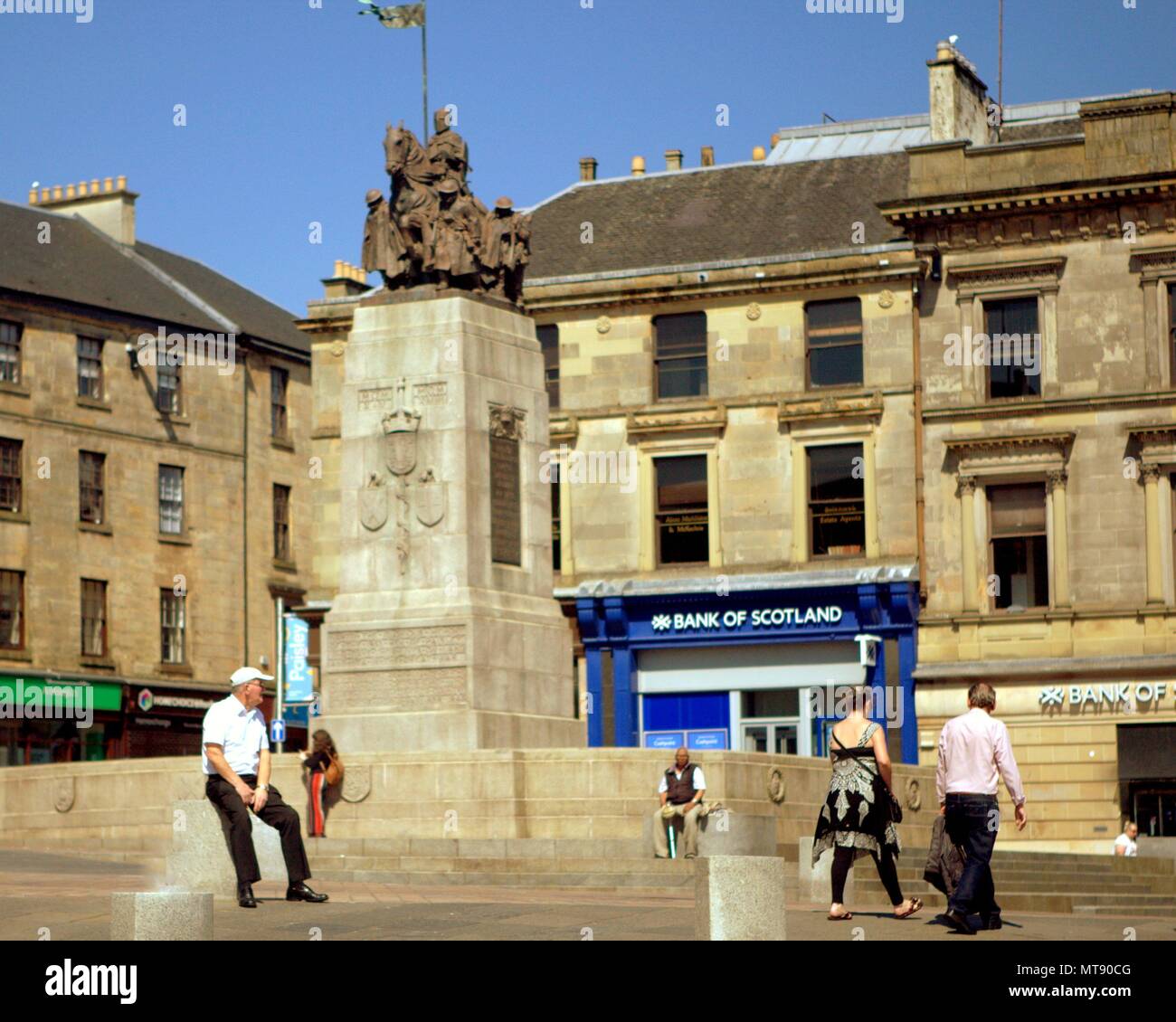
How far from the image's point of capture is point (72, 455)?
58.8 metres

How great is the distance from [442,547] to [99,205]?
3894cm

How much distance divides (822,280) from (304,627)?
15.7 metres

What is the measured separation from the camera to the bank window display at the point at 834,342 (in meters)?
50.4

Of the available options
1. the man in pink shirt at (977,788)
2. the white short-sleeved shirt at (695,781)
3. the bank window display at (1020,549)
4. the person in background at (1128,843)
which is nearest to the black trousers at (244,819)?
the man in pink shirt at (977,788)

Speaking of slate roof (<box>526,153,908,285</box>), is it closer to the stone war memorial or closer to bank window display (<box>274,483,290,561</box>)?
bank window display (<box>274,483,290,561</box>)

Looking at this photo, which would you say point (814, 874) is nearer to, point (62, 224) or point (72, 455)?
point (72, 455)

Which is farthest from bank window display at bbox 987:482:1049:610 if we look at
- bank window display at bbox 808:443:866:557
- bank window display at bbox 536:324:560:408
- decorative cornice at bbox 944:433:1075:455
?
bank window display at bbox 536:324:560:408

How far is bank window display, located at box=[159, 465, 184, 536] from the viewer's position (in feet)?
202

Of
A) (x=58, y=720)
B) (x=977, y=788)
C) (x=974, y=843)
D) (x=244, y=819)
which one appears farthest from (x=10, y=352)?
(x=974, y=843)

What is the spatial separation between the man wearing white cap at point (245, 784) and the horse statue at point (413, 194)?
12.7 m

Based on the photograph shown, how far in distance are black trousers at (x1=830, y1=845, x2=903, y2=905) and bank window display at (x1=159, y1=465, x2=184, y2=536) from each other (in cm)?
4448

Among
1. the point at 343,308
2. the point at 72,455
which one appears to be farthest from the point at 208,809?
the point at 72,455

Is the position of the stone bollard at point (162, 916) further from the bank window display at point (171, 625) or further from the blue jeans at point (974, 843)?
the bank window display at point (171, 625)
